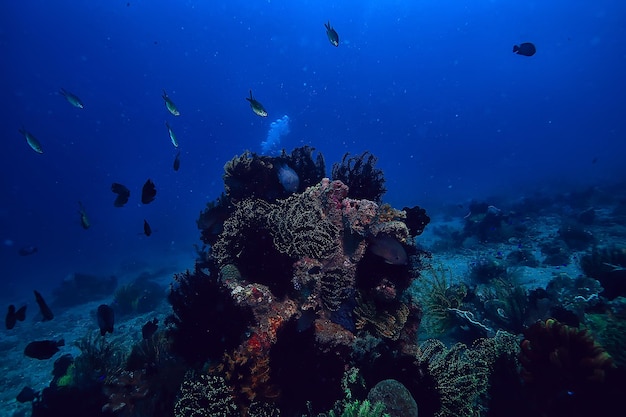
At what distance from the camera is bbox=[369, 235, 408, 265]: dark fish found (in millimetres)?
4348

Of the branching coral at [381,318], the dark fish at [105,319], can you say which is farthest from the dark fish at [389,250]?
the dark fish at [105,319]

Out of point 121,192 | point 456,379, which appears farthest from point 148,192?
point 456,379

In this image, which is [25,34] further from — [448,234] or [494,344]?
[494,344]

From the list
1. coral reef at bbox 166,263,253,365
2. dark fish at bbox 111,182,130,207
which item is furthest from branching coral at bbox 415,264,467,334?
dark fish at bbox 111,182,130,207

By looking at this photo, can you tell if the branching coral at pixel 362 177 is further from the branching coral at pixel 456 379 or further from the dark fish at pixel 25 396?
the dark fish at pixel 25 396

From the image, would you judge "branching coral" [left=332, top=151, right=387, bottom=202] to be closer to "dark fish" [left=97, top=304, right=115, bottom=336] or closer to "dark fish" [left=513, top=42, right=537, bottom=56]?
"dark fish" [left=97, top=304, right=115, bottom=336]

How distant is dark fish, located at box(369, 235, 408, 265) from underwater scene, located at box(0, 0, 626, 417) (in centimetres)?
5

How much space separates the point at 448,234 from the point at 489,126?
20961cm

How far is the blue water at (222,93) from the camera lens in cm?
5262

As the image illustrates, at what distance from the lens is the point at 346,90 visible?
113 metres

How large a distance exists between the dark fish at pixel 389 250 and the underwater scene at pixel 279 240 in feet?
0.15

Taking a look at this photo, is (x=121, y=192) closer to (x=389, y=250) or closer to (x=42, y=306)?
(x=42, y=306)

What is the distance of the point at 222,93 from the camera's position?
281ft

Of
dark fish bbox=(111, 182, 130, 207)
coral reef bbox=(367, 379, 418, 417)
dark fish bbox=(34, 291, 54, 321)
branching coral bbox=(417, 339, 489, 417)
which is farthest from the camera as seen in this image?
dark fish bbox=(111, 182, 130, 207)
